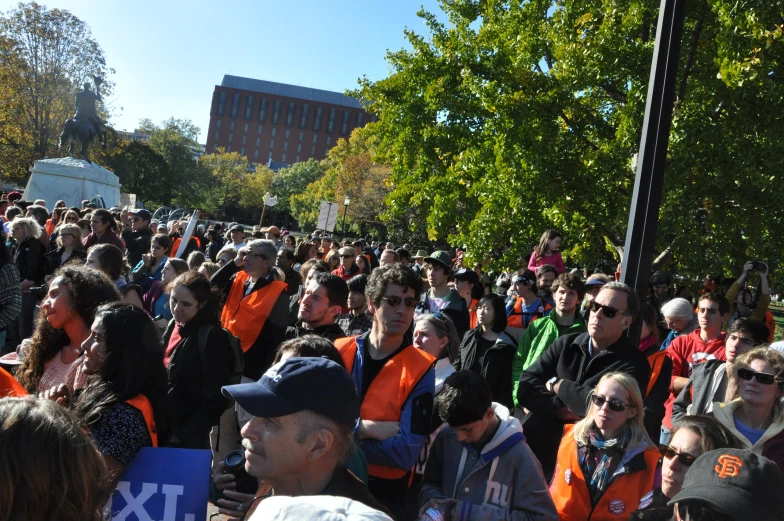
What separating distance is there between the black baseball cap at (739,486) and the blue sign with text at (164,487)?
1735mm

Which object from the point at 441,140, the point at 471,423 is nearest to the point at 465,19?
the point at 441,140

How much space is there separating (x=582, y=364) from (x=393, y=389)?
136 cm

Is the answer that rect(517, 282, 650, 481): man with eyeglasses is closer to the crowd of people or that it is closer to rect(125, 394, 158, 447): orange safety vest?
the crowd of people

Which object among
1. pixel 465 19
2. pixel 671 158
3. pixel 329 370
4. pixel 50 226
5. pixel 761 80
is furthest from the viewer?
pixel 465 19

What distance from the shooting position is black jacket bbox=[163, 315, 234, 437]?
4.40 metres

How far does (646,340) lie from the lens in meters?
5.96

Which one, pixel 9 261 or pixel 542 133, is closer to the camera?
pixel 9 261

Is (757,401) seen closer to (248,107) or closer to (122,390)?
(122,390)

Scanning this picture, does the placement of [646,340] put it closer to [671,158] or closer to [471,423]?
[471,423]

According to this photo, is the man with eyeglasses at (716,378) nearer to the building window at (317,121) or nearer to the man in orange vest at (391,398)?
the man in orange vest at (391,398)

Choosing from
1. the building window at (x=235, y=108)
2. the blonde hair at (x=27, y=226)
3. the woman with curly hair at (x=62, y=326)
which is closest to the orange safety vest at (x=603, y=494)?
the woman with curly hair at (x=62, y=326)

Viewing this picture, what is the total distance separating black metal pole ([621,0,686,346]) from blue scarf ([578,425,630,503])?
1696 mm

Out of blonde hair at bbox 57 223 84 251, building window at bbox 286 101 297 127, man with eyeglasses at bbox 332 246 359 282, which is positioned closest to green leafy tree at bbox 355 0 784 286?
man with eyeglasses at bbox 332 246 359 282

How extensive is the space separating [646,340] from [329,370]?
426 centimetres
